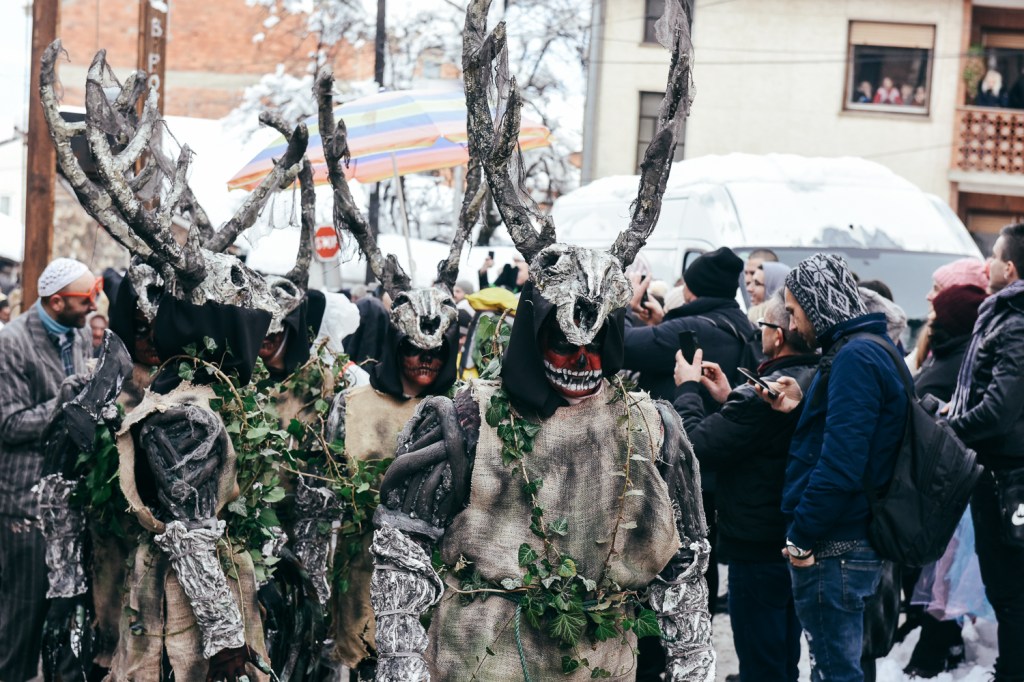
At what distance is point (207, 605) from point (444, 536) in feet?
3.34

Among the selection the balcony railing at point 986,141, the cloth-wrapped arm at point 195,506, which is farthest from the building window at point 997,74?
the cloth-wrapped arm at point 195,506

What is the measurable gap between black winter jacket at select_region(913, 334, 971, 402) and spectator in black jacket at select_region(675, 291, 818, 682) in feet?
4.73

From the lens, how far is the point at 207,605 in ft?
14.8

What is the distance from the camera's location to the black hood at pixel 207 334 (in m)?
4.89

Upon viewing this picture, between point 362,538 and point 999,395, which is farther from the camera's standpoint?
point 999,395

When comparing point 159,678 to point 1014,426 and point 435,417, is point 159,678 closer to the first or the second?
point 435,417

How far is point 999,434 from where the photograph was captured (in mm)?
6230

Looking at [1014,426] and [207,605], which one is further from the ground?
[1014,426]

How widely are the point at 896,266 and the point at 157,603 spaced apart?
8197 mm

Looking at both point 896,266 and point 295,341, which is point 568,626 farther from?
point 896,266

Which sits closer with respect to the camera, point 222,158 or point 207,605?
point 207,605

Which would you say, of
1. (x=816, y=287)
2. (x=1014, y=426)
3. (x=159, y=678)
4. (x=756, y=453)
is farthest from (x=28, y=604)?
(x=1014, y=426)

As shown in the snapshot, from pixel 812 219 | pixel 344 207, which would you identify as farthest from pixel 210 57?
pixel 344 207

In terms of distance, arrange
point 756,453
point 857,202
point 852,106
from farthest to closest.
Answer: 1. point 852,106
2. point 857,202
3. point 756,453
